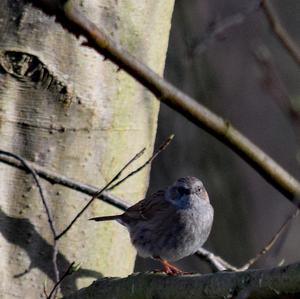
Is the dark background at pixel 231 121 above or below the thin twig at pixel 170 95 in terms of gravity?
below

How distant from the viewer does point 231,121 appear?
30.1ft

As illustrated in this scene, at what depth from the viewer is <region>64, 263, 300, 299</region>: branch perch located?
214cm

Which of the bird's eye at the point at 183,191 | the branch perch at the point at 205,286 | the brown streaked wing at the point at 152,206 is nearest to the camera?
the branch perch at the point at 205,286

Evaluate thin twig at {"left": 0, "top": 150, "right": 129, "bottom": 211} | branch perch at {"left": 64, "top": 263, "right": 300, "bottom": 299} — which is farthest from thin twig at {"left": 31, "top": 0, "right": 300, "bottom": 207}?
thin twig at {"left": 0, "top": 150, "right": 129, "bottom": 211}

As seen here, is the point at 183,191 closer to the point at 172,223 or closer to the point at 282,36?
the point at 172,223

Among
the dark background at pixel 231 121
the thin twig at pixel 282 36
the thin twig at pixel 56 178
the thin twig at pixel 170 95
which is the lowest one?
the dark background at pixel 231 121

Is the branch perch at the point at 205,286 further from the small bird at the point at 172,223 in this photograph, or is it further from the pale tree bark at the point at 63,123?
the small bird at the point at 172,223

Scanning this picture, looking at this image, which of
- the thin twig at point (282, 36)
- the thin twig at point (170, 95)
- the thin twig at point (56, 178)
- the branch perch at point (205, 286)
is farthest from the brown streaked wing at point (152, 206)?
the thin twig at point (282, 36)

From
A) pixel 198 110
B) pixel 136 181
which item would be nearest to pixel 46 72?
pixel 136 181

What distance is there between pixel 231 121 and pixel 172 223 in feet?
15.4

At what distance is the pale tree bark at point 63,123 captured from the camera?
10.2 feet

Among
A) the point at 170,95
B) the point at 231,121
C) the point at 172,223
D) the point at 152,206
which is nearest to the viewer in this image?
the point at 170,95

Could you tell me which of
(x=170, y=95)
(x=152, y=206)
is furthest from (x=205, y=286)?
(x=152, y=206)

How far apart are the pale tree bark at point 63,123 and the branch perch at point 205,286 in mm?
291
